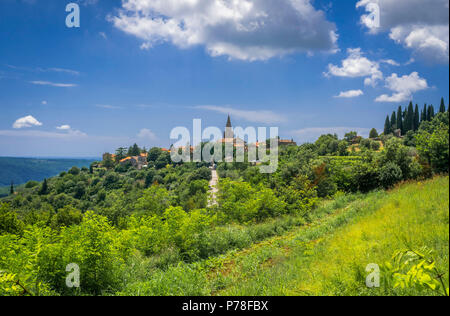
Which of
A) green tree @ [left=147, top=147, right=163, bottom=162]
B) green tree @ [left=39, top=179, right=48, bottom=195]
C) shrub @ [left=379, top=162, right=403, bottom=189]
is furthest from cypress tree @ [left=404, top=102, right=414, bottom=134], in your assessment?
green tree @ [left=39, top=179, right=48, bottom=195]

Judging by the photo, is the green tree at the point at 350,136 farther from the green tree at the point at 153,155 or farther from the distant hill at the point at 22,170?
the green tree at the point at 153,155

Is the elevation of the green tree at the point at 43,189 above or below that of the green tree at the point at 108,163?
below

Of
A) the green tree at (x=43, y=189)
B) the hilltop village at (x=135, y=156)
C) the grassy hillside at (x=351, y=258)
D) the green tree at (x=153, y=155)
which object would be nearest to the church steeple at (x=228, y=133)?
the hilltop village at (x=135, y=156)

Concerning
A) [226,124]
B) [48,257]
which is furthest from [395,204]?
[226,124]

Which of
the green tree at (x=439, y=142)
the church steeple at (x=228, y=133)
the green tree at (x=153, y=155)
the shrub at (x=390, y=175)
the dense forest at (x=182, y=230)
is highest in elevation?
the church steeple at (x=228, y=133)

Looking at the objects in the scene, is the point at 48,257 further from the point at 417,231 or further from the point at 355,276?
the point at 417,231

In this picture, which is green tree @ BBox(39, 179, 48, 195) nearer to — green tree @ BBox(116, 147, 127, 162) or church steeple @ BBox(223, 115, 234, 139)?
green tree @ BBox(116, 147, 127, 162)

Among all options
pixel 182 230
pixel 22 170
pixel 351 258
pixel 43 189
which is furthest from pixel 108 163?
pixel 351 258

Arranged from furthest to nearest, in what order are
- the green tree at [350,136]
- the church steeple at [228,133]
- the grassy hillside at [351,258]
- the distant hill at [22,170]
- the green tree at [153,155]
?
the green tree at [153,155], the church steeple at [228,133], the green tree at [350,136], the distant hill at [22,170], the grassy hillside at [351,258]

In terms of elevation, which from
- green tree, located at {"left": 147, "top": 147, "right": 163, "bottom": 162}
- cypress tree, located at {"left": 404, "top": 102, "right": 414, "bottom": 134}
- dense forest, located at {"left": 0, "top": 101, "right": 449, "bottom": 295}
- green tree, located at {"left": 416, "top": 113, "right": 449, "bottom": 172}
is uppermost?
cypress tree, located at {"left": 404, "top": 102, "right": 414, "bottom": 134}

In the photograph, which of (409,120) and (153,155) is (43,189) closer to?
(153,155)

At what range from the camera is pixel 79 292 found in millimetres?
4055

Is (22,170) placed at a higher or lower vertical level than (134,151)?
Answer: lower
